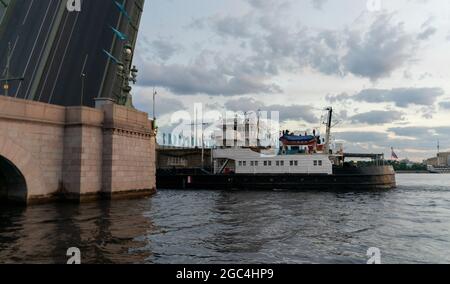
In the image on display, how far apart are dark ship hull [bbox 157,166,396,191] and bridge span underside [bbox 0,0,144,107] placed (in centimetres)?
1465

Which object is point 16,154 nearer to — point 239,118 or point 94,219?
point 94,219

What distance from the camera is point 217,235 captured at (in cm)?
1511

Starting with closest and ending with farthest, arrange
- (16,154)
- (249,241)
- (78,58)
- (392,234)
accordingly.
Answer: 1. (249,241)
2. (392,234)
3. (16,154)
4. (78,58)

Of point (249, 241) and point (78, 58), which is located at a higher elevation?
point (78, 58)

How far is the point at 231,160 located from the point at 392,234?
3569 centimetres

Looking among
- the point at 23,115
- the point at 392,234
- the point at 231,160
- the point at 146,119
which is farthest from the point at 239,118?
the point at 392,234

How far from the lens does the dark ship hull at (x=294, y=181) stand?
4347 centimetres

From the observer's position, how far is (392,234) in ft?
52.5

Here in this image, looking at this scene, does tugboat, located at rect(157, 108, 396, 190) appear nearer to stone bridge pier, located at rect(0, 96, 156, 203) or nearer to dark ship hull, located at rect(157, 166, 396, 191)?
dark ship hull, located at rect(157, 166, 396, 191)

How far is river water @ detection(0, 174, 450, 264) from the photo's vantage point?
1158 centimetres
